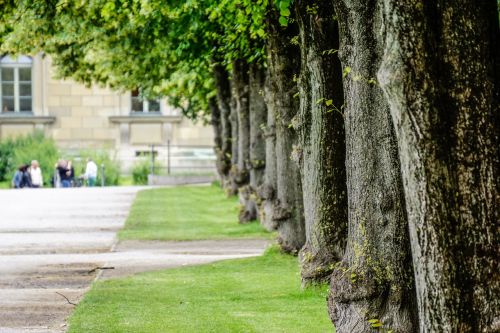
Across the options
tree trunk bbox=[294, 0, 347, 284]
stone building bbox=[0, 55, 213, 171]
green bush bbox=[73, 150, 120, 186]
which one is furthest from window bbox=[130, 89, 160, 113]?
tree trunk bbox=[294, 0, 347, 284]

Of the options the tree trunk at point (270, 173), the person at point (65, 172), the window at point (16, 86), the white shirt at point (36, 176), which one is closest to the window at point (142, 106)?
the window at point (16, 86)

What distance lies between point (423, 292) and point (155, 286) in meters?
7.88

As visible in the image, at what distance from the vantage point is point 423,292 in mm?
7980

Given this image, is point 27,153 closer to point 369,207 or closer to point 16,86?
point 16,86

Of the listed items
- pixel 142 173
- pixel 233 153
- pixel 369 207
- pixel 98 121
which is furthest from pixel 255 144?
pixel 98 121

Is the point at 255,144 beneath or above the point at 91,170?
above

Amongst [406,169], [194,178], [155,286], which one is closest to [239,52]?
[155,286]

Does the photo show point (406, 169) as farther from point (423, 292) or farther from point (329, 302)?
point (329, 302)

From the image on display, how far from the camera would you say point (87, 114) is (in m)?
55.7

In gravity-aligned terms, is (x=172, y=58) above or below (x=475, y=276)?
above

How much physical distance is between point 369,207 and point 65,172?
37.3 metres

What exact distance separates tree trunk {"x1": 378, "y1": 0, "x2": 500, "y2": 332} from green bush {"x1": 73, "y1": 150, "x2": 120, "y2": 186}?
40636mm

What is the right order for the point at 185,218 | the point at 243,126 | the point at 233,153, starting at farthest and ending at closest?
1. the point at 233,153
2. the point at 243,126
3. the point at 185,218

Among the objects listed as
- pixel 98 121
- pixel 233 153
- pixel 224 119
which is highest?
pixel 98 121
